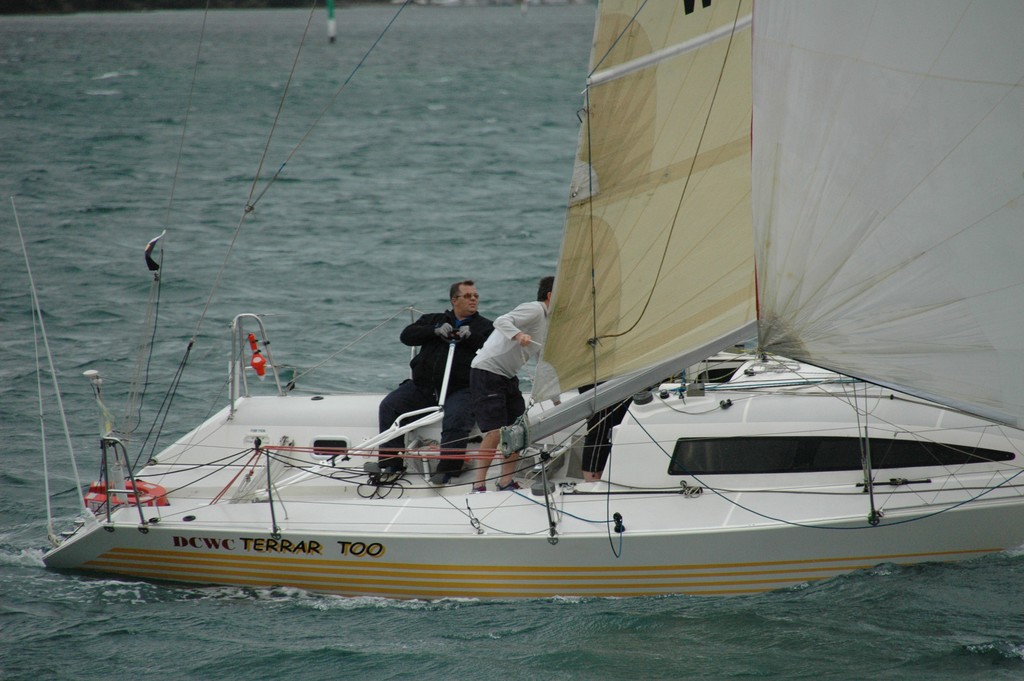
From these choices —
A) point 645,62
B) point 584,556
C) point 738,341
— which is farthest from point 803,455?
point 645,62

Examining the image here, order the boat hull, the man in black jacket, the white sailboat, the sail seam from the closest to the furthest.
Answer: the white sailboat
the sail seam
the boat hull
the man in black jacket

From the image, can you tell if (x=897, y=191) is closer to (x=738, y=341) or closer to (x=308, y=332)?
(x=738, y=341)

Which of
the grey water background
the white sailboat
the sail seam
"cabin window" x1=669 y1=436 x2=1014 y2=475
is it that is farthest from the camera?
"cabin window" x1=669 y1=436 x2=1014 y2=475

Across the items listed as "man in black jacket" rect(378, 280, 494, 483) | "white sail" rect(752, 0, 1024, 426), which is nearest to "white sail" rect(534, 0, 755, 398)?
"white sail" rect(752, 0, 1024, 426)

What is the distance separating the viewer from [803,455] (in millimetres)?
7547

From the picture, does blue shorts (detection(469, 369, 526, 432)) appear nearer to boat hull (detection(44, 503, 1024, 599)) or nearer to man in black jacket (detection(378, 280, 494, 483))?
man in black jacket (detection(378, 280, 494, 483))

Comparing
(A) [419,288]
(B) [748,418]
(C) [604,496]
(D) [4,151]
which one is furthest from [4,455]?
(D) [4,151]

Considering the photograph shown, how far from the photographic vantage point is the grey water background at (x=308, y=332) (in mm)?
6754

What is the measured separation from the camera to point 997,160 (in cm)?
588

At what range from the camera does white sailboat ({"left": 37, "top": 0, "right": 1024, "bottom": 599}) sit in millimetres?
6008

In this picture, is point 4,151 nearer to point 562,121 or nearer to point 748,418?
point 562,121

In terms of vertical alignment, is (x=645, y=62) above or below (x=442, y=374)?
above

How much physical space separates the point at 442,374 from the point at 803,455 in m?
2.69

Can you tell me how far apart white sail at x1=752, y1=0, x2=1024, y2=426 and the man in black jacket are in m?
2.48
